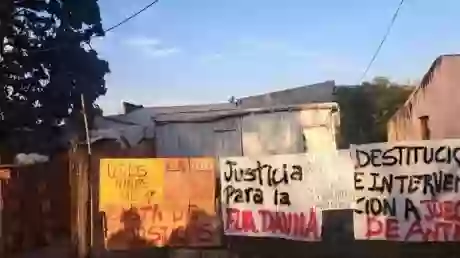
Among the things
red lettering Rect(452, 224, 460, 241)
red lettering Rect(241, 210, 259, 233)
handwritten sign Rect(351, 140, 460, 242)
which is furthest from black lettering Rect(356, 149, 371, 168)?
red lettering Rect(241, 210, 259, 233)

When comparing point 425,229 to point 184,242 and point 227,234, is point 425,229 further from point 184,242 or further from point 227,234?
point 184,242

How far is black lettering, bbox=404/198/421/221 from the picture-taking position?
8180 millimetres

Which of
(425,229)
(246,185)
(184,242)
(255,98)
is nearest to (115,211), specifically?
(184,242)

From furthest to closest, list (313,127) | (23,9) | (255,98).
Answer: (23,9), (255,98), (313,127)

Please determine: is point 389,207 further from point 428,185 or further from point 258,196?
point 258,196

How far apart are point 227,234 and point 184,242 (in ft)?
2.17

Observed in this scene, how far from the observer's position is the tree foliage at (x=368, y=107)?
29.9 m

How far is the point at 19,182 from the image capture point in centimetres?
1253

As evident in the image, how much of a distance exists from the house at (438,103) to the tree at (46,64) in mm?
9714

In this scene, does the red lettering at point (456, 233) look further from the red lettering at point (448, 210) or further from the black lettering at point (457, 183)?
the black lettering at point (457, 183)

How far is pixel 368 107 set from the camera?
3388 centimetres

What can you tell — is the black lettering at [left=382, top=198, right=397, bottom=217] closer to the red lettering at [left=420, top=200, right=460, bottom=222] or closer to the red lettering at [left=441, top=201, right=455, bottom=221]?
the red lettering at [left=420, top=200, right=460, bottom=222]

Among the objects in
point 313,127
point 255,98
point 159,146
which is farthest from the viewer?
point 255,98

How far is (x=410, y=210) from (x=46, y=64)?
1512cm
